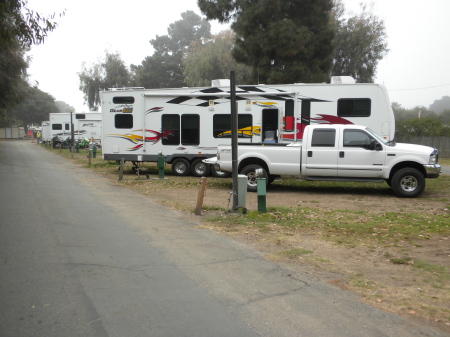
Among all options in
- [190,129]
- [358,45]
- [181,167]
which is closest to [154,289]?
[190,129]

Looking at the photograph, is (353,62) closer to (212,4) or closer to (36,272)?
(212,4)

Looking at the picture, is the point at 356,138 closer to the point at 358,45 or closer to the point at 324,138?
the point at 324,138

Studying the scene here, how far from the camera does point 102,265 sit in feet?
19.1

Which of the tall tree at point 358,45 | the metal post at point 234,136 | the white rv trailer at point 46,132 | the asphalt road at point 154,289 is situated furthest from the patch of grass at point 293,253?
the white rv trailer at point 46,132

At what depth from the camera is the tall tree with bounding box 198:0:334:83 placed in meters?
23.5

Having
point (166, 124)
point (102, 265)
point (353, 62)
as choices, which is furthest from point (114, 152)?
point (353, 62)

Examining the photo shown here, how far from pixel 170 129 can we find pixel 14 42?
20.7ft

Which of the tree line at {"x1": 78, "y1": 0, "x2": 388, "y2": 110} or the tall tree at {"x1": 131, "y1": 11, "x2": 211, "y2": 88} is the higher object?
the tall tree at {"x1": 131, "y1": 11, "x2": 211, "y2": 88}

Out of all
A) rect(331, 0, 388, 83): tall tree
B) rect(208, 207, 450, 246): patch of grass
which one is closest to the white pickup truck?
rect(208, 207, 450, 246): patch of grass

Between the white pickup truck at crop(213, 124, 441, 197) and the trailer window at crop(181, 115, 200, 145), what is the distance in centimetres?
399

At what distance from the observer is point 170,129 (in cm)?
1753

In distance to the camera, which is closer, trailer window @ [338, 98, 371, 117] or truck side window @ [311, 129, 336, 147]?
truck side window @ [311, 129, 336, 147]

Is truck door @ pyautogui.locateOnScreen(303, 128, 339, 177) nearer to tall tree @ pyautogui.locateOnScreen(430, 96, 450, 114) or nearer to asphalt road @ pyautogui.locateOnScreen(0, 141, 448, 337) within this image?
asphalt road @ pyautogui.locateOnScreen(0, 141, 448, 337)

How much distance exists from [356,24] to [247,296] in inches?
1278
